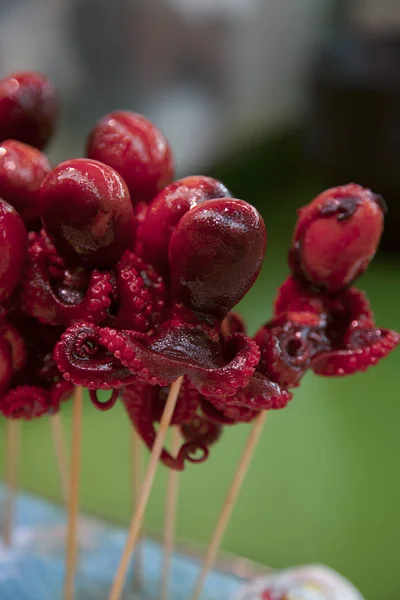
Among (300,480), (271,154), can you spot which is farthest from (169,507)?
(271,154)

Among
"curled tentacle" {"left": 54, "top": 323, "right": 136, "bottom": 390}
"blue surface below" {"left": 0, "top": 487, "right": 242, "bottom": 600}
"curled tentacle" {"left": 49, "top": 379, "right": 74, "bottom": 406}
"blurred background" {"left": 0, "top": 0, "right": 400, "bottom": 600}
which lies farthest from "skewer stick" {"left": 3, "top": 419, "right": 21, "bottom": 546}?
"curled tentacle" {"left": 54, "top": 323, "right": 136, "bottom": 390}

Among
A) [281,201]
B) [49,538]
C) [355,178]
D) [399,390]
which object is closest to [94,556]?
[49,538]

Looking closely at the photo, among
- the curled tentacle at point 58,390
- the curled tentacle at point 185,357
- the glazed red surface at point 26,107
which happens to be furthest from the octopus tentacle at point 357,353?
the glazed red surface at point 26,107

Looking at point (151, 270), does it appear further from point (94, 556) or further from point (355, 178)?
point (355, 178)

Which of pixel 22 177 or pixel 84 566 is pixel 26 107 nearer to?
pixel 22 177

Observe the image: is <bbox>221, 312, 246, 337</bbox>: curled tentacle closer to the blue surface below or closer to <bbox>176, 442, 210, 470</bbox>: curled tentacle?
<bbox>176, 442, 210, 470</bbox>: curled tentacle
